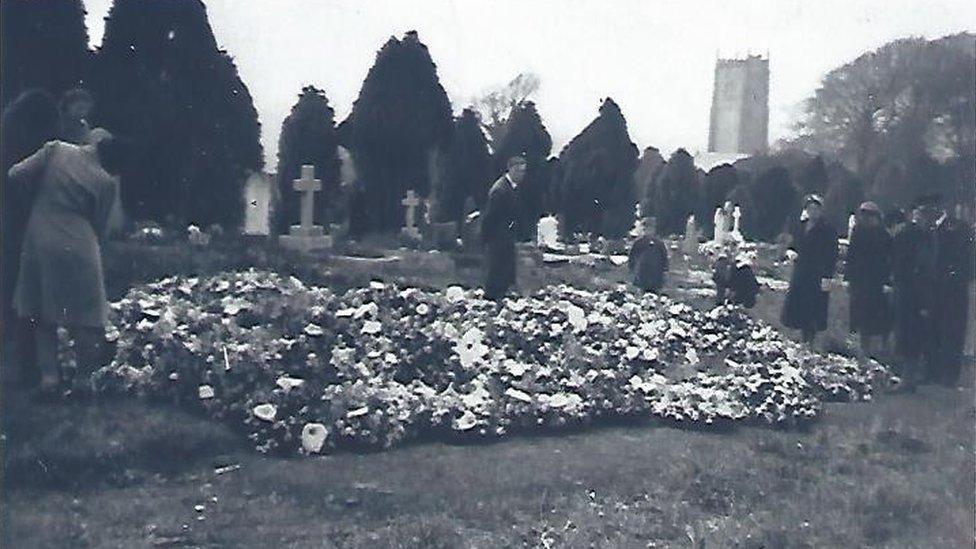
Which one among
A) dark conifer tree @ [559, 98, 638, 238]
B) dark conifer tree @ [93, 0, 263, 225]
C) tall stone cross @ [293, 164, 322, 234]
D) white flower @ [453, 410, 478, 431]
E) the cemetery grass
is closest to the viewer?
the cemetery grass

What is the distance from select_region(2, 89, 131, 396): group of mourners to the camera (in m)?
3.43

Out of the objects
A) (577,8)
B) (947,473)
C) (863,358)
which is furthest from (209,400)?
(947,473)

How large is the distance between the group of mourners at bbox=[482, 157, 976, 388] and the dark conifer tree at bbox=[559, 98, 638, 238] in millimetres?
126

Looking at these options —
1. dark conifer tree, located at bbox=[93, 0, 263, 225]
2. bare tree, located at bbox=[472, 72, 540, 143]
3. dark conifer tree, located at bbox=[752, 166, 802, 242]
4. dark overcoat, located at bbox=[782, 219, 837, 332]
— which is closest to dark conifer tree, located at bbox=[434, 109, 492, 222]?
bare tree, located at bbox=[472, 72, 540, 143]

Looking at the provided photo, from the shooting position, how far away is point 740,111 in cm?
402

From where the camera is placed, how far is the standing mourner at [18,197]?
340 centimetres

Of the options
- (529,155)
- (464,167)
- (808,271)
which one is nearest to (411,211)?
(464,167)

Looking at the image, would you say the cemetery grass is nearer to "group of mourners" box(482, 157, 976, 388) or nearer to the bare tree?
"group of mourners" box(482, 157, 976, 388)

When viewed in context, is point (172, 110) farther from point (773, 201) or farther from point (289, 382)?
point (773, 201)

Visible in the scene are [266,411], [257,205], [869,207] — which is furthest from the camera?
[869,207]

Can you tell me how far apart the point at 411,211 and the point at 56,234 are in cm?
124

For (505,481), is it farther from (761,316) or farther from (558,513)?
(761,316)

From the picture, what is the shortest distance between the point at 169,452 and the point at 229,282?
2.06ft

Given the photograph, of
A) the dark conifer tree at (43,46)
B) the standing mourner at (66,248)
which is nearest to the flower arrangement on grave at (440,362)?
the standing mourner at (66,248)
